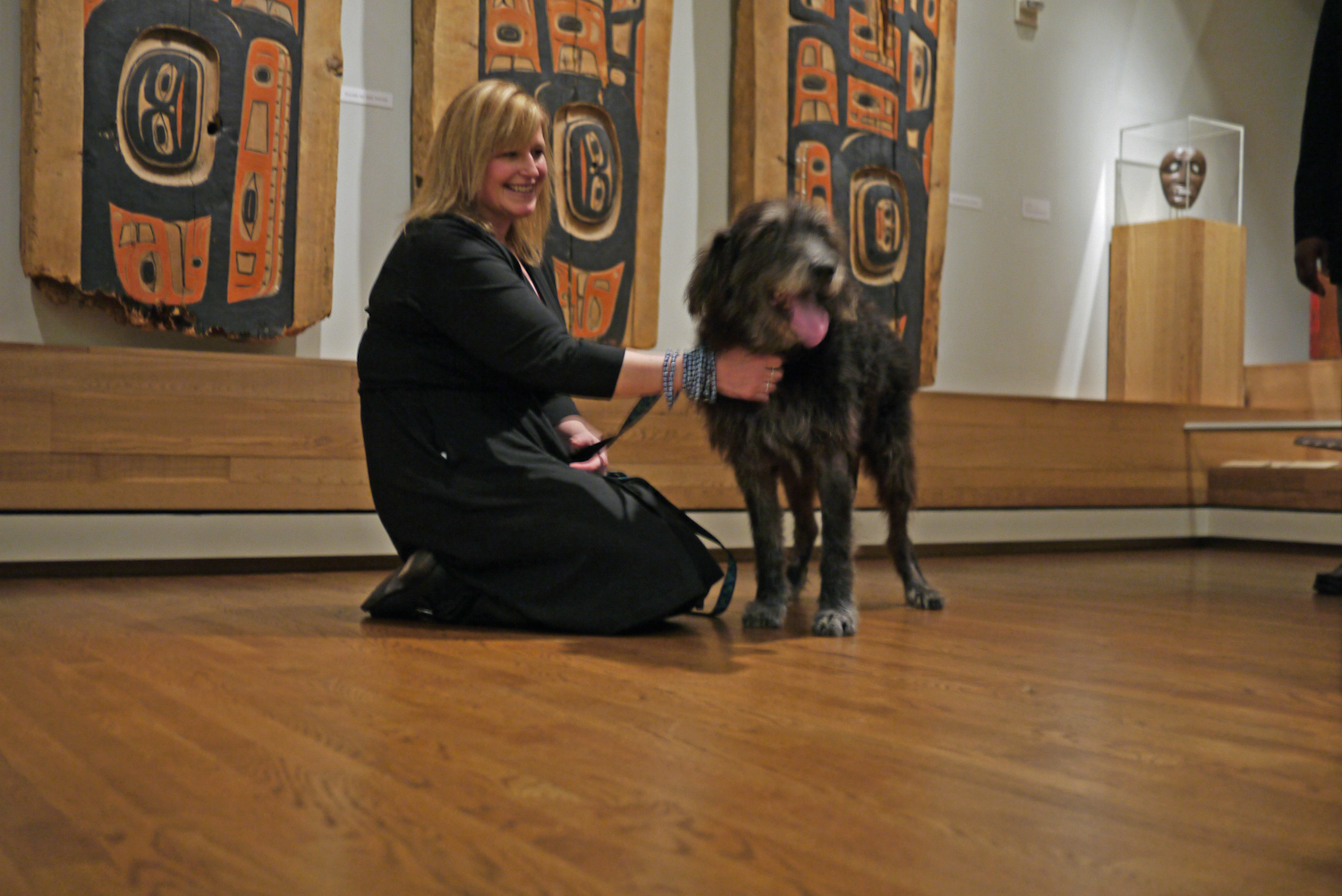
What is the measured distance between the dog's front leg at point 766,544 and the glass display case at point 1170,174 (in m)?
4.74

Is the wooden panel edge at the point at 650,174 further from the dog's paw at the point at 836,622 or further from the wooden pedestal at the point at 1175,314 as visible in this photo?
the wooden pedestal at the point at 1175,314

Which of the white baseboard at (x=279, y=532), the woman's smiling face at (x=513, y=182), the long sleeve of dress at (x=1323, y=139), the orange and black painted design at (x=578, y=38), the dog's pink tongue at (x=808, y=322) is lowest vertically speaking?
the white baseboard at (x=279, y=532)

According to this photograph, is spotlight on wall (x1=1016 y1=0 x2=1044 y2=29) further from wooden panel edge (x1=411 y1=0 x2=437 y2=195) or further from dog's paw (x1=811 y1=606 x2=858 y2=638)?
dog's paw (x1=811 y1=606 x2=858 y2=638)

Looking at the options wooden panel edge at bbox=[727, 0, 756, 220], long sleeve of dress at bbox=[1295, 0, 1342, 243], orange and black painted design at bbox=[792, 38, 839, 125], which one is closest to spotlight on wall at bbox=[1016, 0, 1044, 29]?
orange and black painted design at bbox=[792, 38, 839, 125]

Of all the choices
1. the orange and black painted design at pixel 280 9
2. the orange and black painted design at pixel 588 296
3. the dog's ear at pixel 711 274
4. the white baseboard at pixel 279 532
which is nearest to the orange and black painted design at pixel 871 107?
the orange and black painted design at pixel 588 296

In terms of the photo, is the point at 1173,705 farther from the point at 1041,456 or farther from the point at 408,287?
the point at 1041,456

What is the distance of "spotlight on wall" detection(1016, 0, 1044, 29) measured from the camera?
618cm

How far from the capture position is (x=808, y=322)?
2.53m

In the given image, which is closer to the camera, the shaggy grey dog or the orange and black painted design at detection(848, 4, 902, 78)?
the shaggy grey dog

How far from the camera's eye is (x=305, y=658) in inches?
86.4

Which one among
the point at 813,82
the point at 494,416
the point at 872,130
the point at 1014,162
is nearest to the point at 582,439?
the point at 494,416

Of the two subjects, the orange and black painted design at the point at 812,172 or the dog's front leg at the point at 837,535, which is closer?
the dog's front leg at the point at 837,535

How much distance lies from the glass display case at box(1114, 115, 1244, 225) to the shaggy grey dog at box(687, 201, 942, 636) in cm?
435

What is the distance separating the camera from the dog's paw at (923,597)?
10.4 feet
